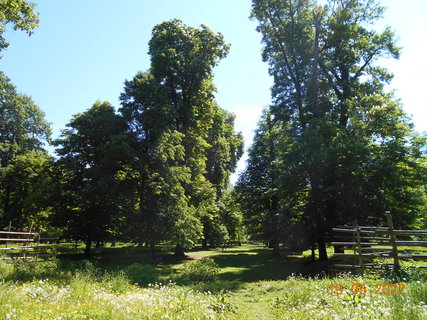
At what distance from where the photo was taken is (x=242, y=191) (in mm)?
31797

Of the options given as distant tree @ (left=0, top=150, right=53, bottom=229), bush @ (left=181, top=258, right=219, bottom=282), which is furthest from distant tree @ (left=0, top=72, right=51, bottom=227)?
bush @ (left=181, top=258, right=219, bottom=282)

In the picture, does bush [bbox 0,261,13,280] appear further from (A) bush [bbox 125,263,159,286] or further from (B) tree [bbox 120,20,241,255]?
(B) tree [bbox 120,20,241,255]

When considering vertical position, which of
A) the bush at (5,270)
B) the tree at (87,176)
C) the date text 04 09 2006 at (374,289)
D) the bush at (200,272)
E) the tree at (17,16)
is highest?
the tree at (17,16)

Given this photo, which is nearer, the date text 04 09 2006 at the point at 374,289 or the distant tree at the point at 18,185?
the date text 04 09 2006 at the point at 374,289

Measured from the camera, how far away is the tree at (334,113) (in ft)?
56.3

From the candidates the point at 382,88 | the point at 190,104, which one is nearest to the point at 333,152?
the point at 382,88

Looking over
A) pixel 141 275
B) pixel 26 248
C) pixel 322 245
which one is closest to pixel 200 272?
pixel 141 275

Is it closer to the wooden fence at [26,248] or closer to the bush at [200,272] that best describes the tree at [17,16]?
the wooden fence at [26,248]

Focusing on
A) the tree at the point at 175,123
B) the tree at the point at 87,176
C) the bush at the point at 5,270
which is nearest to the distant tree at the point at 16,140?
the tree at the point at 87,176

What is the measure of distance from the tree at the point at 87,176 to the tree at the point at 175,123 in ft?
5.32

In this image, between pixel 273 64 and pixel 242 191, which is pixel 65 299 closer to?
pixel 273 64

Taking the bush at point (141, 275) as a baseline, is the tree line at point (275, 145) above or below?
above

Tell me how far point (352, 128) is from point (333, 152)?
2.69m

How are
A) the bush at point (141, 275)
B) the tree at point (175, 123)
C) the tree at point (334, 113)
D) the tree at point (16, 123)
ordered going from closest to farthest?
the bush at point (141, 275)
the tree at point (334, 113)
the tree at point (175, 123)
the tree at point (16, 123)
